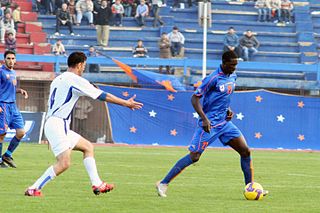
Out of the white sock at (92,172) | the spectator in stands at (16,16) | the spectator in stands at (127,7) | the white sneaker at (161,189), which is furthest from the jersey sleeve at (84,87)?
the spectator in stands at (127,7)

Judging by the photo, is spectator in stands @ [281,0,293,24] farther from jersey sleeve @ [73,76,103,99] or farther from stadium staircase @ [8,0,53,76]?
jersey sleeve @ [73,76,103,99]

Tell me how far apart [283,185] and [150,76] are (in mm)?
18885

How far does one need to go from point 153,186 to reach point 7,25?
23.7m

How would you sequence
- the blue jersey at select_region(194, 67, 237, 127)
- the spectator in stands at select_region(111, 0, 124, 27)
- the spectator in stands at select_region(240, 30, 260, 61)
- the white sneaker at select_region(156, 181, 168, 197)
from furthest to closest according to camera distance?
the spectator in stands at select_region(111, 0, 124, 27), the spectator in stands at select_region(240, 30, 260, 61), the blue jersey at select_region(194, 67, 237, 127), the white sneaker at select_region(156, 181, 168, 197)

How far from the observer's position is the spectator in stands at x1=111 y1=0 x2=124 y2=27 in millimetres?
41406

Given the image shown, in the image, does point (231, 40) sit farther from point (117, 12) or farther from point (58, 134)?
point (58, 134)

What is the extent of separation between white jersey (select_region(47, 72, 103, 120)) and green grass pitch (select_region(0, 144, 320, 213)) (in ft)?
3.90

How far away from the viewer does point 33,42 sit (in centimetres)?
3988

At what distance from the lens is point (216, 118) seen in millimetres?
14711

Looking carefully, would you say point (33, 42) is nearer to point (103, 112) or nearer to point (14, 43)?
point (14, 43)

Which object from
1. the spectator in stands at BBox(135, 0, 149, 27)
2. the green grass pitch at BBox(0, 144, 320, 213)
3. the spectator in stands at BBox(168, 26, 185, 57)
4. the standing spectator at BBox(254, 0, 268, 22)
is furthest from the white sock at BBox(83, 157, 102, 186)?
the standing spectator at BBox(254, 0, 268, 22)

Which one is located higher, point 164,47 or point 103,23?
point 103,23

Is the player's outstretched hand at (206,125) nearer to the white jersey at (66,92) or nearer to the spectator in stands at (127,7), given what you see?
the white jersey at (66,92)

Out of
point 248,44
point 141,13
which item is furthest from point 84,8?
point 248,44
